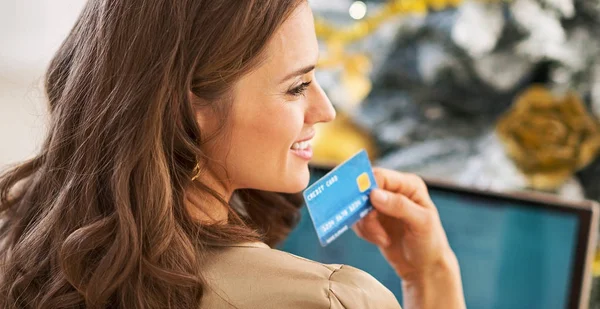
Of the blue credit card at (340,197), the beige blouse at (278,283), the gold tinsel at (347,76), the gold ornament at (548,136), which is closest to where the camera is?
the beige blouse at (278,283)

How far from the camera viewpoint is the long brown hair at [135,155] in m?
0.83

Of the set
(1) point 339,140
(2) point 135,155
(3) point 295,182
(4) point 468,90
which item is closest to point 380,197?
(3) point 295,182

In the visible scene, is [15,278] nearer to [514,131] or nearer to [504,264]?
[504,264]

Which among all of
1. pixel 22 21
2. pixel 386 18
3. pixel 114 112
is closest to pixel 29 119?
pixel 22 21

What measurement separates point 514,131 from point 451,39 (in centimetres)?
27

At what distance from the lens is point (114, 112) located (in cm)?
86

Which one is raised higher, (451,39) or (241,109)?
(241,109)

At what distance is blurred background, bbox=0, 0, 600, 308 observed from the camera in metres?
1.53

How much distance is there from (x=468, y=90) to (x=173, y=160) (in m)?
0.99

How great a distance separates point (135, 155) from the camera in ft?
2.77

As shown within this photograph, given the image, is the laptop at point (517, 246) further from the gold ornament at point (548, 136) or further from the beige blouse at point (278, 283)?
the beige blouse at point (278, 283)

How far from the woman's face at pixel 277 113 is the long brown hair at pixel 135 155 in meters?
0.02

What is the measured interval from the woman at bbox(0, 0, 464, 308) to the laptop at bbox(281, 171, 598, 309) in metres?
0.45

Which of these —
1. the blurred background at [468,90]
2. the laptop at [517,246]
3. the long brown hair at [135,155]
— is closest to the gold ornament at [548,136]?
the blurred background at [468,90]
